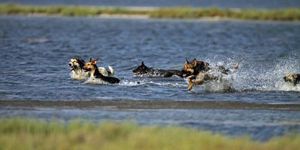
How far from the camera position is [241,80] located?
2875 centimetres

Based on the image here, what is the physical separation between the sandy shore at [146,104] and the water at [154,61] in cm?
53

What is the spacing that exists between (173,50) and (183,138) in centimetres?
2936

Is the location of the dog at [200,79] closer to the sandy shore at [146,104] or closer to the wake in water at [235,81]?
the wake in water at [235,81]

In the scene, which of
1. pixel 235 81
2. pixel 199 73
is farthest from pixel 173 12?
pixel 199 73

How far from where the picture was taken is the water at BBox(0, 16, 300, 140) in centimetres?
2097

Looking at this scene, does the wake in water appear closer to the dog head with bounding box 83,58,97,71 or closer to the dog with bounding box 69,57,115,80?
the dog with bounding box 69,57,115,80

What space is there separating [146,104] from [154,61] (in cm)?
1584

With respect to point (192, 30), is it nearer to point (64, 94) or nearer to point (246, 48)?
point (246, 48)

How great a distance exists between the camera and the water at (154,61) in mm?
20969

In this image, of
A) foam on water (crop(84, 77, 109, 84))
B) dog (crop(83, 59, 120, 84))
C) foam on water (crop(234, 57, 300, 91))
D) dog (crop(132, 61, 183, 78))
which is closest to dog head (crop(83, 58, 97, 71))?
dog (crop(83, 59, 120, 84))

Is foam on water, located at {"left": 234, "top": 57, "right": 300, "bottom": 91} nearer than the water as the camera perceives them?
No

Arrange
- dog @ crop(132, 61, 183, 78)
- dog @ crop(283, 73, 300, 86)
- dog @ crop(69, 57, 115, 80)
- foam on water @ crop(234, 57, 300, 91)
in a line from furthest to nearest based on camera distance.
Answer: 1. dog @ crop(132, 61, 183, 78)
2. dog @ crop(69, 57, 115, 80)
3. foam on water @ crop(234, 57, 300, 91)
4. dog @ crop(283, 73, 300, 86)

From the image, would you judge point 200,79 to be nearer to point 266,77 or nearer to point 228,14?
point 266,77

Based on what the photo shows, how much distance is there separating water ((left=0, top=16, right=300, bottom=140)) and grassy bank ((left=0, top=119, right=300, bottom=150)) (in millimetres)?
2410
